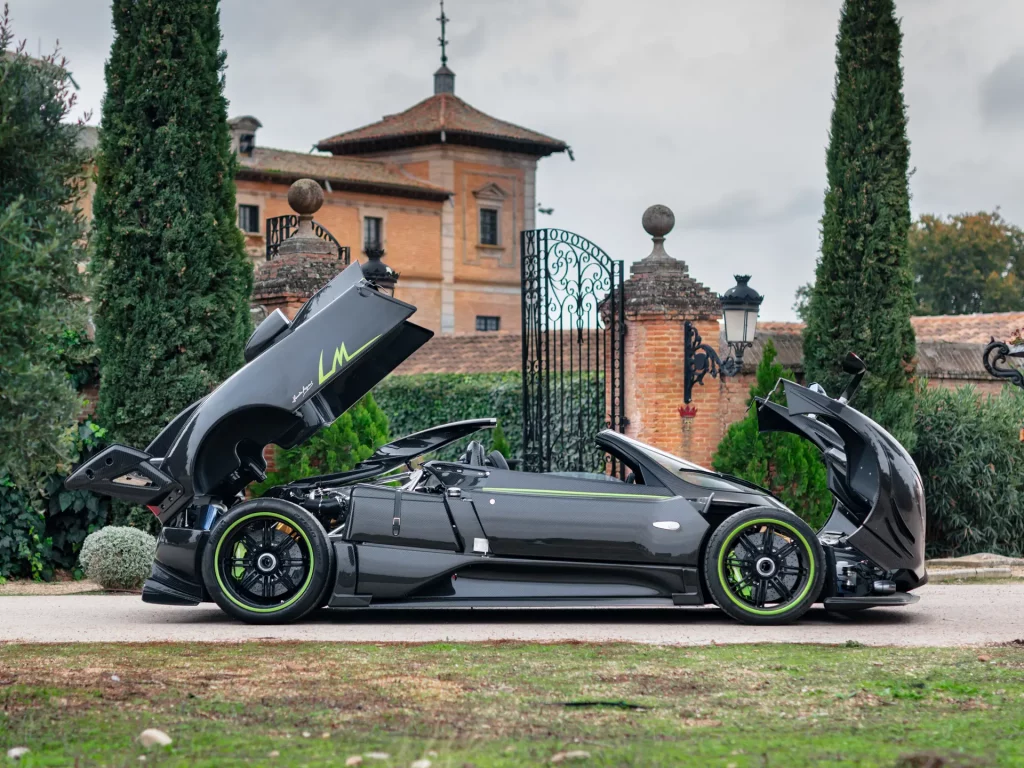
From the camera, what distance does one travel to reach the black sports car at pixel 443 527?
883 centimetres

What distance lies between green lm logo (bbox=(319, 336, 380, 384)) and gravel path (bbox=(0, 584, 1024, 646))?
5.07 feet

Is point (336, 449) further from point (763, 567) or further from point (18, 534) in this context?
point (763, 567)

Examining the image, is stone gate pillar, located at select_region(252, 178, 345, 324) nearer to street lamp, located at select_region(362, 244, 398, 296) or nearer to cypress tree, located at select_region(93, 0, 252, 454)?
cypress tree, located at select_region(93, 0, 252, 454)

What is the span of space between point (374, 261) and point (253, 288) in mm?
2676

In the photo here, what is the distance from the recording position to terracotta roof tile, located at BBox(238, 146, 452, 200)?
159 ft

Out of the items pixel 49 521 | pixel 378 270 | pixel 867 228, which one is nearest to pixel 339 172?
pixel 867 228

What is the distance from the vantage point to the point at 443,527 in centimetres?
884

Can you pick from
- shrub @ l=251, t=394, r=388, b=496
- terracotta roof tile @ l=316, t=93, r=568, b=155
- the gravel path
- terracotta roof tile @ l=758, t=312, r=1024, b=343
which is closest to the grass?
the gravel path

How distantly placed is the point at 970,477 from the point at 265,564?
9345 millimetres

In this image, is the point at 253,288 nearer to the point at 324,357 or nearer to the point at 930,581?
the point at 324,357

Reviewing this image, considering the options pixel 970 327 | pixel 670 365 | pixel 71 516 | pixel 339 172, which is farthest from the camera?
pixel 339 172

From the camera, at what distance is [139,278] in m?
13.6

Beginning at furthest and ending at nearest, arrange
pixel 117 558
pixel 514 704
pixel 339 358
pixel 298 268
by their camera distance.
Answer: pixel 298 268
pixel 117 558
pixel 339 358
pixel 514 704

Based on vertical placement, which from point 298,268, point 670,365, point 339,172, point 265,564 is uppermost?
point 339,172
